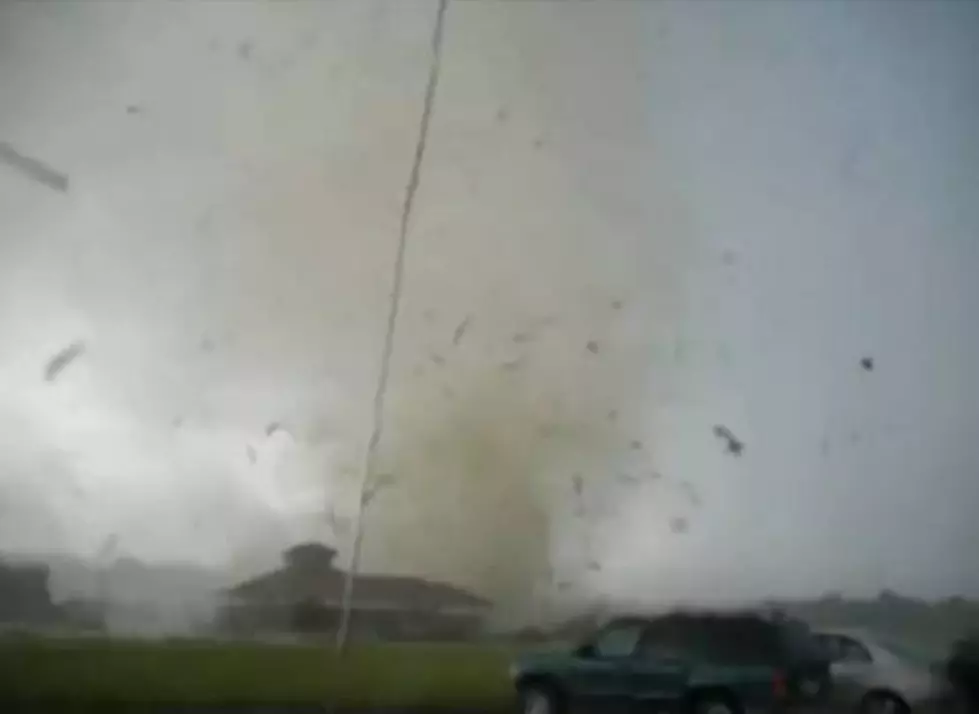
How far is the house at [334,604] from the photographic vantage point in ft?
3.81

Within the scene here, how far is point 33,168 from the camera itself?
1.14 meters

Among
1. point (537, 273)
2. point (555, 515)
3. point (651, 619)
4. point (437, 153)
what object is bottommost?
point (651, 619)

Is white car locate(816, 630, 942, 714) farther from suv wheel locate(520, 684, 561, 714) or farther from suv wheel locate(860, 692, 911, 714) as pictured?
suv wheel locate(520, 684, 561, 714)

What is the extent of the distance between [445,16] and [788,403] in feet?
1.90

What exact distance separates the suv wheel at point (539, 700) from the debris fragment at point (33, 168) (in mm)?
736

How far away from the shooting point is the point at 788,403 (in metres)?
1.22

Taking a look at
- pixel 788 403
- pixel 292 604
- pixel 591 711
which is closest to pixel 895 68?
pixel 788 403

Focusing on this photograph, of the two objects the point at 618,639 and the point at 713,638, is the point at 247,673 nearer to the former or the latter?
the point at 618,639

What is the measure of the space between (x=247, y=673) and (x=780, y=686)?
59 centimetres

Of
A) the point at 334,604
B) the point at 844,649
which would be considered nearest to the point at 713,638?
the point at 844,649

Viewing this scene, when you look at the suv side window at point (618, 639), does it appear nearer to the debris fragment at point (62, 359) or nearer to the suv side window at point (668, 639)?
the suv side window at point (668, 639)

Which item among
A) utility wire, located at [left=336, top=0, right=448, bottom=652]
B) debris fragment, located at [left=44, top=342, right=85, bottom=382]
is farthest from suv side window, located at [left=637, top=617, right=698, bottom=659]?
debris fragment, located at [left=44, top=342, right=85, bottom=382]

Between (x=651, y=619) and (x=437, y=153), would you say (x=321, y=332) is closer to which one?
(x=437, y=153)

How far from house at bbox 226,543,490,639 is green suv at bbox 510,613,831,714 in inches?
3.7
